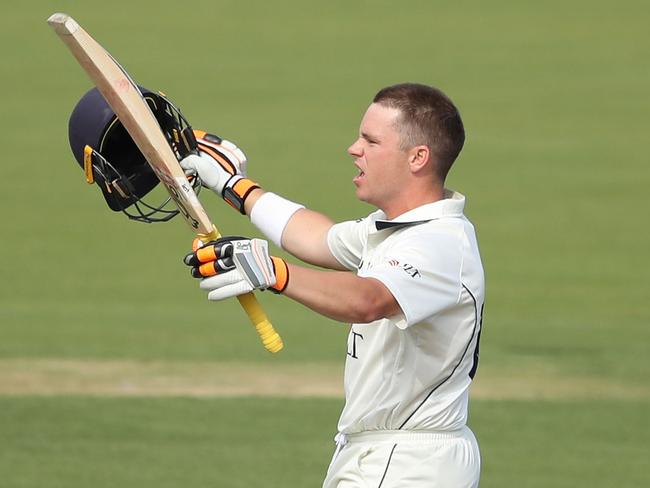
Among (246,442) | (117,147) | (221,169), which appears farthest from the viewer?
(246,442)

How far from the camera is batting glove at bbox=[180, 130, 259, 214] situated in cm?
514

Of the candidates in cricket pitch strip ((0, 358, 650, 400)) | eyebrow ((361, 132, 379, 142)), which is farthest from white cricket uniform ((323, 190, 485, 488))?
cricket pitch strip ((0, 358, 650, 400))

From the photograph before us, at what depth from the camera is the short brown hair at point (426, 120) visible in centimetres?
426

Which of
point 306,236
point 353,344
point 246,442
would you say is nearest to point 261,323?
point 353,344

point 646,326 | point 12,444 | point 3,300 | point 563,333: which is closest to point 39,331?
point 3,300

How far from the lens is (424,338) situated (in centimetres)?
427

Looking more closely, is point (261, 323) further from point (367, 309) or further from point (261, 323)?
point (367, 309)

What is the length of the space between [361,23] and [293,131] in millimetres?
3757

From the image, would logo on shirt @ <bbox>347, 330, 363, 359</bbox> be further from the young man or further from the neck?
the neck

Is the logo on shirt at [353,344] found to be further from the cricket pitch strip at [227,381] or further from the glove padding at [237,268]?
the cricket pitch strip at [227,381]

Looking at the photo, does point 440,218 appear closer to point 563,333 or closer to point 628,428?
point 628,428

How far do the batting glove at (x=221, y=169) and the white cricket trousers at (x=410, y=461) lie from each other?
1158mm

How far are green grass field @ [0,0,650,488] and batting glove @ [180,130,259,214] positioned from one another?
7.85 ft

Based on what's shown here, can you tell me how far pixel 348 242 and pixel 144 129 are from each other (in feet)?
2.77
